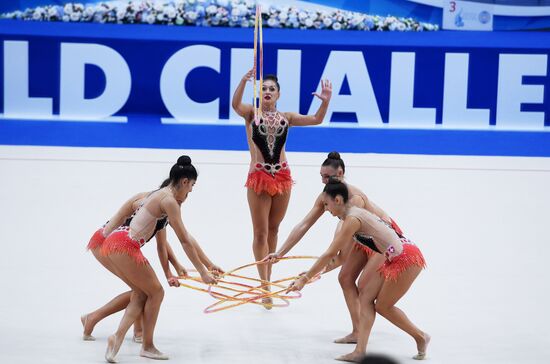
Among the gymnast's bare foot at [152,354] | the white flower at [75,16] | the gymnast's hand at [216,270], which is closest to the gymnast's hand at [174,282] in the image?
the gymnast's hand at [216,270]

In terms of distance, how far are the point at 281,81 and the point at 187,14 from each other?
2.03m

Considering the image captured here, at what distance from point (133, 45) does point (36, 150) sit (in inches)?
105

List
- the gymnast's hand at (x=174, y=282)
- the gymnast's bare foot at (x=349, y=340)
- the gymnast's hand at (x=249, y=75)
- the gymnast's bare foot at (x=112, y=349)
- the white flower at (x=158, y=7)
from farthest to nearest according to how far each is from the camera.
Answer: the white flower at (x=158, y=7) → the gymnast's hand at (x=249, y=75) → the gymnast's bare foot at (x=349, y=340) → the gymnast's hand at (x=174, y=282) → the gymnast's bare foot at (x=112, y=349)

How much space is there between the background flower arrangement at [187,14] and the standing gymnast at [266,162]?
8138 millimetres

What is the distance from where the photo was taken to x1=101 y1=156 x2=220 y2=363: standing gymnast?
5520 millimetres

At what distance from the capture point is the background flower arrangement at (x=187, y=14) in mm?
15172

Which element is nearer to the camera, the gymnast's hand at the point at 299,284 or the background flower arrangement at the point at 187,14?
the gymnast's hand at the point at 299,284

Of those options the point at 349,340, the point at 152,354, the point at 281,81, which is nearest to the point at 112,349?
the point at 152,354

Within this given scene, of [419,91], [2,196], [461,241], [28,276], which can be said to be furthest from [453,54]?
[28,276]

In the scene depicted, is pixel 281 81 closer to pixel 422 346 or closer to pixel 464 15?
pixel 464 15

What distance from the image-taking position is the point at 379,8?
51.7ft

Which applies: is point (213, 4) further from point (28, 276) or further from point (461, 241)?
point (28, 276)

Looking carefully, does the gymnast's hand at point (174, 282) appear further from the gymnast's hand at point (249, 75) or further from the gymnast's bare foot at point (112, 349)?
the gymnast's hand at point (249, 75)

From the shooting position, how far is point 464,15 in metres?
15.7
